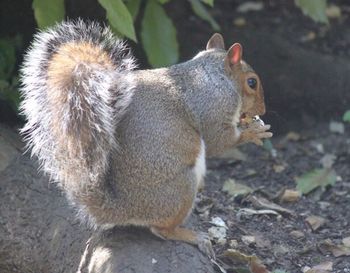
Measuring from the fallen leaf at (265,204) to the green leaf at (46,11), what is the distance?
107 centimetres

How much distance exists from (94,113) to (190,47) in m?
2.22

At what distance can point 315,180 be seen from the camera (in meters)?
4.23

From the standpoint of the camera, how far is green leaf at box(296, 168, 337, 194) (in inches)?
164

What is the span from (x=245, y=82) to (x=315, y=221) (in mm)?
774

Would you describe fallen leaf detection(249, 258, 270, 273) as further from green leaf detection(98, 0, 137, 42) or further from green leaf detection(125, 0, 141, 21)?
green leaf detection(125, 0, 141, 21)

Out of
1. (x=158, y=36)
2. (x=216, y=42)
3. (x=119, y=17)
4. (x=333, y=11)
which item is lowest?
(x=333, y=11)

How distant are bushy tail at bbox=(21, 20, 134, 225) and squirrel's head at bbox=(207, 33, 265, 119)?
36cm

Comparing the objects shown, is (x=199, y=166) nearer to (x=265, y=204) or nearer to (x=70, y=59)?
(x=70, y=59)

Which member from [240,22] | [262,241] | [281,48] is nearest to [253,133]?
[262,241]

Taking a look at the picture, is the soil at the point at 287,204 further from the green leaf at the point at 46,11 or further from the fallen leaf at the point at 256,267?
the green leaf at the point at 46,11

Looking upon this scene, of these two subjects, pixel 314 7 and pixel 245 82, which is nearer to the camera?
pixel 245 82

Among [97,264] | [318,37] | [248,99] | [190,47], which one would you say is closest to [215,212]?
[248,99]

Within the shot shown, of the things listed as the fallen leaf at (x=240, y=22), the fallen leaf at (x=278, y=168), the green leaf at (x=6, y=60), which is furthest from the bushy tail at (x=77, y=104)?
the fallen leaf at (x=240, y=22)

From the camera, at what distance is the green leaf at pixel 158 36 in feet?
13.0
